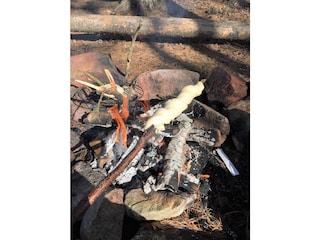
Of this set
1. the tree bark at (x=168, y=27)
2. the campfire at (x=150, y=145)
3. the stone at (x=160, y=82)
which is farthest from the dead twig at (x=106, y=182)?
the tree bark at (x=168, y=27)

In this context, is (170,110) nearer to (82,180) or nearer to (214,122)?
(214,122)

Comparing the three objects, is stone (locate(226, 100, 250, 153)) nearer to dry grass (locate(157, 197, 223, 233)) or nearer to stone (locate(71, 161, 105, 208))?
dry grass (locate(157, 197, 223, 233))

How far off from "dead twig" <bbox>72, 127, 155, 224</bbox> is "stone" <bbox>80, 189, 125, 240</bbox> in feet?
0.07

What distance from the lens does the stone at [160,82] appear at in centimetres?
220

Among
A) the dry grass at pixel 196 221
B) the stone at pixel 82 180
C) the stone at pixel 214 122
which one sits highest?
the stone at pixel 214 122

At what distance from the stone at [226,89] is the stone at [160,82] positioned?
10 cm

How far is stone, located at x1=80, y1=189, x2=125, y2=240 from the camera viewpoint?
A: 173cm

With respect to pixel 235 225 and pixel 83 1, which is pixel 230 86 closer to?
pixel 235 225

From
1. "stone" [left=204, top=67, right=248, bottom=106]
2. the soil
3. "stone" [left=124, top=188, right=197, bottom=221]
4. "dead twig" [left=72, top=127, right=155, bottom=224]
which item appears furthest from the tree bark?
"stone" [left=124, top=188, right=197, bottom=221]

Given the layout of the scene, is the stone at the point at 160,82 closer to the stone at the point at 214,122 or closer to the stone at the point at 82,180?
the stone at the point at 214,122
